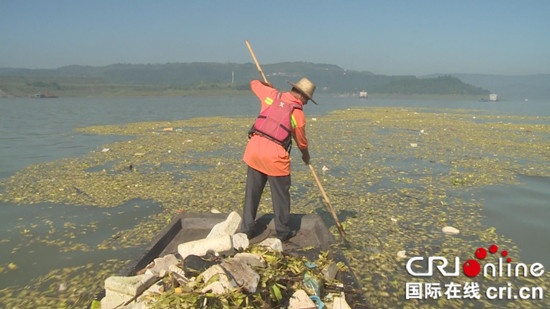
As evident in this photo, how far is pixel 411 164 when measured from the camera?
49.4 ft

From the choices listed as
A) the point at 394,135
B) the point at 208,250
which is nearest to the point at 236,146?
the point at 394,135

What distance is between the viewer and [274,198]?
652 centimetres

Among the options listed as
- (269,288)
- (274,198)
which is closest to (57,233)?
(274,198)

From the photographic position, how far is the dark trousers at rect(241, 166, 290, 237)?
251 inches

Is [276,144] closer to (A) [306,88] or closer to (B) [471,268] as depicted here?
(A) [306,88]

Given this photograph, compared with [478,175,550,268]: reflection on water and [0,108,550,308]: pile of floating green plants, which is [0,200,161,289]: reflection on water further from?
[478,175,550,268]: reflection on water

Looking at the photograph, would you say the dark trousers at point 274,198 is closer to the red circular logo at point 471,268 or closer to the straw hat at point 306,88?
the straw hat at point 306,88

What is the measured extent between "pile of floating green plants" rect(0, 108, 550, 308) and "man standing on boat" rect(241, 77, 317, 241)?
182 cm

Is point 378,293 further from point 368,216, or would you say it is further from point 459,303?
point 368,216

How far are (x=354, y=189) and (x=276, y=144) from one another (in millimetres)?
6018

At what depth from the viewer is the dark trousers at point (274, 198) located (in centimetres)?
638

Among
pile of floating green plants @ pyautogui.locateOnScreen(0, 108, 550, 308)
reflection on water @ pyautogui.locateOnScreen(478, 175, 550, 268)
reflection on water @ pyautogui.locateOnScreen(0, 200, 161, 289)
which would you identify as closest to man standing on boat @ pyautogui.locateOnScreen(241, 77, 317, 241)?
pile of floating green plants @ pyautogui.locateOnScreen(0, 108, 550, 308)

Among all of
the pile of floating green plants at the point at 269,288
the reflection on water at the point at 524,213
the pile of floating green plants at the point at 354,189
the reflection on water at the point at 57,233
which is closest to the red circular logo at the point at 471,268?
the pile of floating green plants at the point at 354,189

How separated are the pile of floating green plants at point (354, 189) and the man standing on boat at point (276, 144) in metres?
1.82
